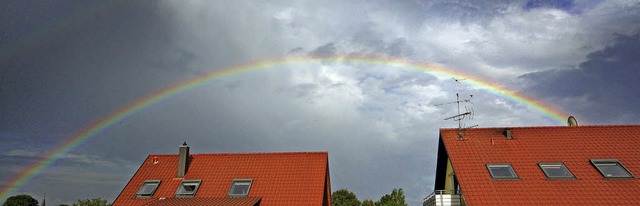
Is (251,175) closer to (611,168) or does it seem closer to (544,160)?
(544,160)

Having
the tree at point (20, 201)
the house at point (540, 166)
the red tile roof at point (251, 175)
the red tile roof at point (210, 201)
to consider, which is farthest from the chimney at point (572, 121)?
the tree at point (20, 201)

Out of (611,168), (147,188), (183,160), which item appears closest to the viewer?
(611,168)

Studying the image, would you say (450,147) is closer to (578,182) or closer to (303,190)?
(578,182)

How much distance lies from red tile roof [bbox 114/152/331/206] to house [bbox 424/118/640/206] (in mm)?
6511

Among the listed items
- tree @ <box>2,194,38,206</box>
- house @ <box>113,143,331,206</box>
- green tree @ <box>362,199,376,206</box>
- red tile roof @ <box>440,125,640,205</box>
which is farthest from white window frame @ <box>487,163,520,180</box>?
tree @ <box>2,194,38,206</box>

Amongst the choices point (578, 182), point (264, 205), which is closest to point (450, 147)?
point (578, 182)

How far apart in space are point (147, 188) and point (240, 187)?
5436mm

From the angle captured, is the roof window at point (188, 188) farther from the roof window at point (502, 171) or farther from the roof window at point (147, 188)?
the roof window at point (502, 171)

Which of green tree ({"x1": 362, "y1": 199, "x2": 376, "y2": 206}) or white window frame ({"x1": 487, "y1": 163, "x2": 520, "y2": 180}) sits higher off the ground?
green tree ({"x1": 362, "y1": 199, "x2": 376, "y2": 206})

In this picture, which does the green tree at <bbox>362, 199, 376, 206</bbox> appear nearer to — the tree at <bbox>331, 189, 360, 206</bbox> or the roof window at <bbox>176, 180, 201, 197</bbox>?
the tree at <bbox>331, 189, 360, 206</bbox>

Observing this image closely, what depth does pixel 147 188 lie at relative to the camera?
86.2 feet

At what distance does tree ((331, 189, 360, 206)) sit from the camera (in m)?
64.5

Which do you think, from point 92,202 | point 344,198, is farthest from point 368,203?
point 92,202

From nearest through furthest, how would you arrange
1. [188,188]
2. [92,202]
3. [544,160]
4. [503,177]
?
[503,177], [544,160], [188,188], [92,202]
